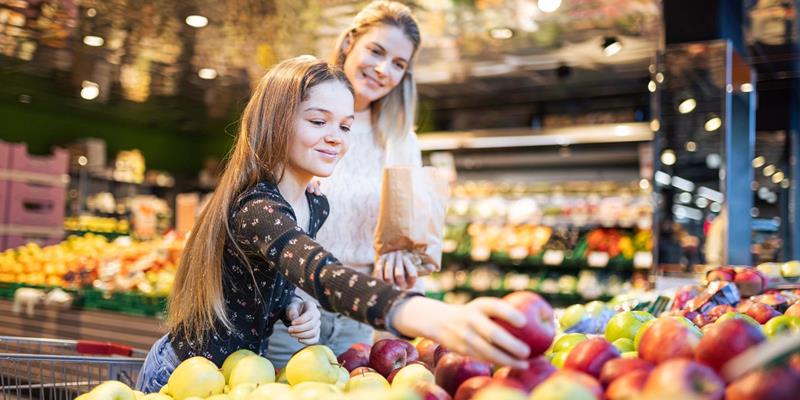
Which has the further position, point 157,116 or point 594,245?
point 157,116

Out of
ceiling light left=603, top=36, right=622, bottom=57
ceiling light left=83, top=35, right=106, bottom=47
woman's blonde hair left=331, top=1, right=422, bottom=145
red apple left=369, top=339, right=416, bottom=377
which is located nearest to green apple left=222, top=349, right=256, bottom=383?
red apple left=369, top=339, right=416, bottom=377

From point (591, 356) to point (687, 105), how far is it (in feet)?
12.6

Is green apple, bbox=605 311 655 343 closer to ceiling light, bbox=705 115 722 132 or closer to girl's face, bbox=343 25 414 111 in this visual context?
girl's face, bbox=343 25 414 111

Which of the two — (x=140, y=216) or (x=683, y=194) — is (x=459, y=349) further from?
(x=140, y=216)

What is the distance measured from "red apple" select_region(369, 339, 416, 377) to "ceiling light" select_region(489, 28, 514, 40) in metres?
5.27

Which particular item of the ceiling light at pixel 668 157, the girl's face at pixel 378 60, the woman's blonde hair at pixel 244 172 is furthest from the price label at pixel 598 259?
the woman's blonde hair at pixel 244 172

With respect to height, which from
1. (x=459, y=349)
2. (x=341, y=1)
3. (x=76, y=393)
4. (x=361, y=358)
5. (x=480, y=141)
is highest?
(x=341, y=1)

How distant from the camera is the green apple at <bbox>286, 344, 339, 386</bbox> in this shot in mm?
1437

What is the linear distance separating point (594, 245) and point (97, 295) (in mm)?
4371

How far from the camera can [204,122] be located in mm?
12680

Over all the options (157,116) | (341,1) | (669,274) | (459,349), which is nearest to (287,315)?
(459,349)

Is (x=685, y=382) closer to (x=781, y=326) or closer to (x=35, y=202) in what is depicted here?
(x=781, y=326)

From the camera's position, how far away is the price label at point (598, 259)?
6.86 m

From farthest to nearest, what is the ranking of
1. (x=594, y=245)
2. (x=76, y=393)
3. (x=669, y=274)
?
(x=594, y=245) → (x=669, y=274) → (x=76, y=393)
